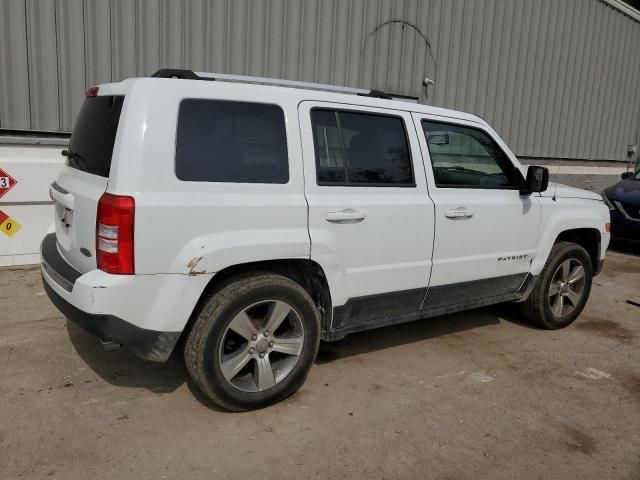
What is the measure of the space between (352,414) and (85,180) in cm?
208

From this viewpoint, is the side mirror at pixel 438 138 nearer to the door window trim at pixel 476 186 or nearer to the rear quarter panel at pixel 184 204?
the door window trim at pixel 476 186

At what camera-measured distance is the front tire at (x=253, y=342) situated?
302 cm

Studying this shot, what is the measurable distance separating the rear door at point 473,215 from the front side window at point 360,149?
22 cm

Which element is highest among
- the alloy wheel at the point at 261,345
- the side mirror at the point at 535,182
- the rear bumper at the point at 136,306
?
the side mirror at the point at 535,182

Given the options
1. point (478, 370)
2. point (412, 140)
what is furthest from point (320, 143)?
point (478, 370)

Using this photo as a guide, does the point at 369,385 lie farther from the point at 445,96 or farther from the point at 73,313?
the point at 445,96

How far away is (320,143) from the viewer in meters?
3.36

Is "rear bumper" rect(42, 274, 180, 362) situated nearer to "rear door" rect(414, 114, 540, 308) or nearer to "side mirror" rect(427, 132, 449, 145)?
"rear door" rect(414, 114, 540, 308)

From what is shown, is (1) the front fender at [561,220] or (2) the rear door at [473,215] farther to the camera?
(1) the front fender at [561,220]

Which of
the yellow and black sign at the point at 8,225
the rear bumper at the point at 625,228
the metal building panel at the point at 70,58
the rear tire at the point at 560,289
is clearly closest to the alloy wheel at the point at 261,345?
the rear tire at the point at 560,289

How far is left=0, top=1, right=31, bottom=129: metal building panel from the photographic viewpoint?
235 inches

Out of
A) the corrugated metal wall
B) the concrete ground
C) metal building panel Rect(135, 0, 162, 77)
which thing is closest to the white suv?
the concrete ground

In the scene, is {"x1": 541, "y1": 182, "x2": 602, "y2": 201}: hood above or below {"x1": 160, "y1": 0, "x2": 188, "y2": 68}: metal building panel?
below

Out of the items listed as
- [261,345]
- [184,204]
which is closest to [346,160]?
[184,204]
